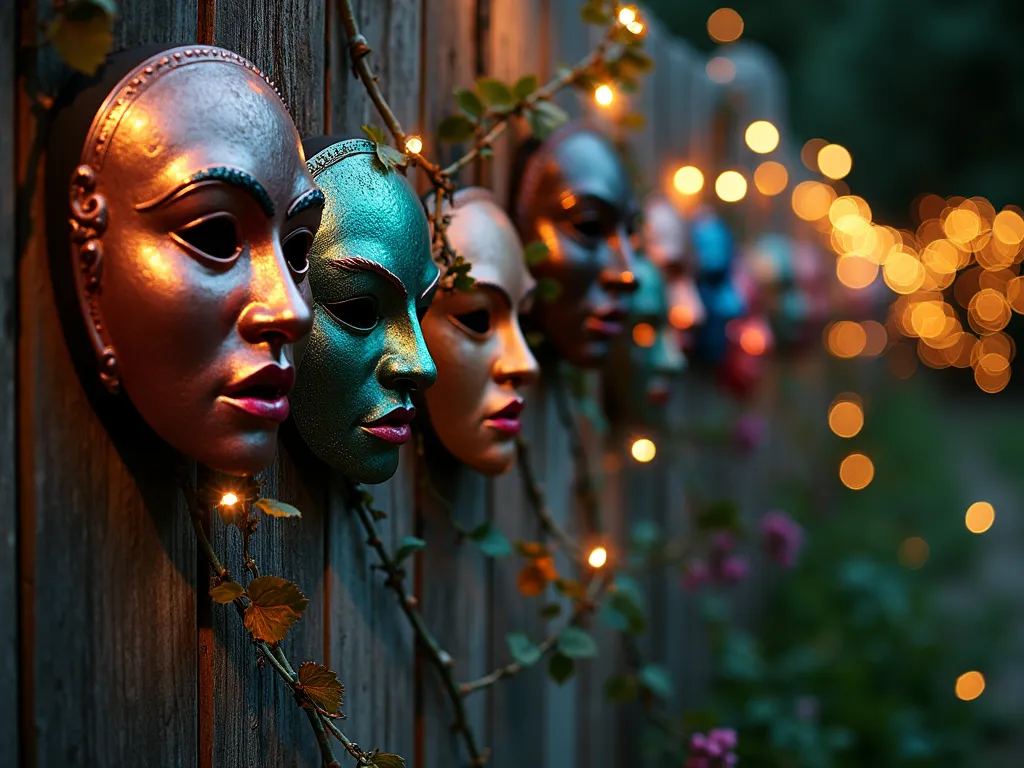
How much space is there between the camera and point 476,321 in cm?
169

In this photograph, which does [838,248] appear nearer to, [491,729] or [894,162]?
[491,729]

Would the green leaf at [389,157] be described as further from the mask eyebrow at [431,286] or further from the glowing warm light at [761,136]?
the glowing warm light at [761,136]

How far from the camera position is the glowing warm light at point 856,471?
6273 mm

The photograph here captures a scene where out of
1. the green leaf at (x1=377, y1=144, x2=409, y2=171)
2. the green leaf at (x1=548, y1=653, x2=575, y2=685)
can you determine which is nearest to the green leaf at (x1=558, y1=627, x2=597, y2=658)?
the green leaf at (x1=548, y1=653, x2=575, y2=685)

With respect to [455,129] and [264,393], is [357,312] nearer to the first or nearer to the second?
[264,393]

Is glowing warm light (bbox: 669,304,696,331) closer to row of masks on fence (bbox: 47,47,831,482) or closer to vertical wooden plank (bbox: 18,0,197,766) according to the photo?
row of masks on fence (bbox: 47,47,831,482)

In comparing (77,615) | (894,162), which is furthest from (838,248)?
(894,162)

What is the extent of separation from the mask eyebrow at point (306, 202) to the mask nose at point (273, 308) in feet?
0.15

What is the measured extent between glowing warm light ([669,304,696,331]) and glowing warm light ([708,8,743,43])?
454 inches

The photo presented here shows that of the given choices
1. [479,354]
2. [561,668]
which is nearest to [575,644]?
[561,668]

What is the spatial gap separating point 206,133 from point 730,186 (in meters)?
2.95

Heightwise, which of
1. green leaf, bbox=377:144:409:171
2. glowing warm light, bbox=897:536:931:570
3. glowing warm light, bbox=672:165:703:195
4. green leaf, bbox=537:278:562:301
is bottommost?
green leaf, bbox=377:144:409:171

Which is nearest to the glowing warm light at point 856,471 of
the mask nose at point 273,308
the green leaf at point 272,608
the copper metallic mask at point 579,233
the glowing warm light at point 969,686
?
the glowing warm light at point 969,686

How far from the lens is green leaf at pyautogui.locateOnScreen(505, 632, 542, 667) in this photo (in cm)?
186
